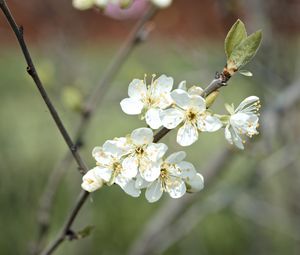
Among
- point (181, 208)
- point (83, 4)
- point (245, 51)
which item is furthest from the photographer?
point (181, 208)

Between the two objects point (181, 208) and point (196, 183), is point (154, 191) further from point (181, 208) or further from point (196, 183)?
point (181, 208)

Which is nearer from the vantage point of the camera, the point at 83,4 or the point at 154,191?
the point at 154,191

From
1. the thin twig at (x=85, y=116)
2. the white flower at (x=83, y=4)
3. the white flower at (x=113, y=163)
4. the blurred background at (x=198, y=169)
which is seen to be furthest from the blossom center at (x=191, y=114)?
the thin twig at (x=85, y=116)

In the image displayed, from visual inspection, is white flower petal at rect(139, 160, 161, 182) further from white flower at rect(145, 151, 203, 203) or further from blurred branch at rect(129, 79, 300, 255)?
blurred branch at rect(129, 79, 300, 255)

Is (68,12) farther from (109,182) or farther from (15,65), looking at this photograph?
(15,65)

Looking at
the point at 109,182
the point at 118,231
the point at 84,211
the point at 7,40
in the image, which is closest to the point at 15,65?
the point at 7,40

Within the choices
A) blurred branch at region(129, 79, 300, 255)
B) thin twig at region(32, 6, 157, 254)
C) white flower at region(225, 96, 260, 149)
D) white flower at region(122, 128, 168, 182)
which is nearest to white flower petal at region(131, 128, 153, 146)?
white flower at region(122, 128, 168, 182)

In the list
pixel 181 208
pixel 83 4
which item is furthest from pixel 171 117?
pixel 181 208
